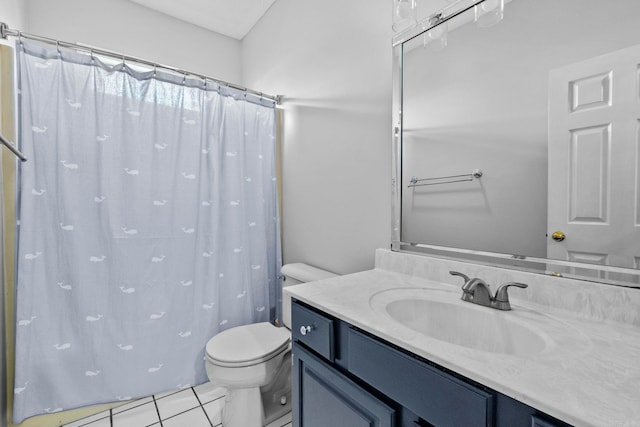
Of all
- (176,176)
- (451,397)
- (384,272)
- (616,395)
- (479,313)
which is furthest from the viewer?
(176,176)

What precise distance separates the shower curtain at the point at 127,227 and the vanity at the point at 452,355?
1.00 m

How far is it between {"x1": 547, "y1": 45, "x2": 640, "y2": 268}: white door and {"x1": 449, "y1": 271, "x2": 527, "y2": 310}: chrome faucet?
20 centimetres

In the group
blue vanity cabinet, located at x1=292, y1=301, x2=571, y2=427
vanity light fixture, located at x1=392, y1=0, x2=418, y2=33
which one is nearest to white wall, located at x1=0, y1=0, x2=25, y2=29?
vanity light fixture, located at x1=392, y1=0, x2=418, y2=33

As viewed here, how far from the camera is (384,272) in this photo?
1278mm

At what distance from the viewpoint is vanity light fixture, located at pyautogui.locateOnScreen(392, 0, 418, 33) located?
117 cm

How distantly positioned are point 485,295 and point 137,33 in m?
2.79

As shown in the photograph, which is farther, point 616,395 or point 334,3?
point 334,3

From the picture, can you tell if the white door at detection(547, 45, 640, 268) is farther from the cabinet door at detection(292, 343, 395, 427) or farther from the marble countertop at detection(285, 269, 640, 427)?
the cabinet door at detection(292, 343, 395, 427)

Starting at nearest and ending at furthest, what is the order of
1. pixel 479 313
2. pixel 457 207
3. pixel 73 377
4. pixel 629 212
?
pixel 629 212
pixel 479 313
pixel 457 207
pixel 73 377

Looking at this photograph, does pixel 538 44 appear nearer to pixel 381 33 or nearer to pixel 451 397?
pixel 381 33

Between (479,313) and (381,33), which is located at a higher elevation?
(381,33)

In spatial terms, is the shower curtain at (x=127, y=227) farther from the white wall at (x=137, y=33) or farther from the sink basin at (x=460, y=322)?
the sink basin at (x=460, y=322)

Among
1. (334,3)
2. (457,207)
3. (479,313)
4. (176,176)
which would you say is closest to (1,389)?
(176,176)

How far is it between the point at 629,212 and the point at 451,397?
0.69m
